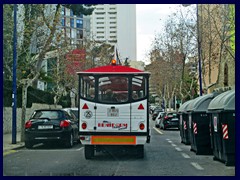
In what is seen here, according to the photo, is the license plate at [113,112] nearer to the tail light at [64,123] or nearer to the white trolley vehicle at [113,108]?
the white trolley vehicle at [113,108]

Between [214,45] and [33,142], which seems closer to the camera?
[33,142]

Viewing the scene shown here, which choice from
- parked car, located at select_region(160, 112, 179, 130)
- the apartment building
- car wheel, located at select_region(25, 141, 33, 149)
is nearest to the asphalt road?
car wheel, located at select_region(25, 141, 33, 149)

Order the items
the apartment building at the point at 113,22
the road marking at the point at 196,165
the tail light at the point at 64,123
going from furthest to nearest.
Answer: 1. the apartment building at the point at 113,22
2. the tail light at the point at 64,123
3. the road marking at the point at 196,165

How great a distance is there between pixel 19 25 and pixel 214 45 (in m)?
17.0

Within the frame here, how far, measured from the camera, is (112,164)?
1201cm

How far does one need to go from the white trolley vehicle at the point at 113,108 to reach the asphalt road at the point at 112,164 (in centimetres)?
65

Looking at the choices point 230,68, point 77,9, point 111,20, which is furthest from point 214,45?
point 111,20

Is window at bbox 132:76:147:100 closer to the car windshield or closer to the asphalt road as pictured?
the asphalt road

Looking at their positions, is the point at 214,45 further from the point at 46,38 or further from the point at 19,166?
the point at 19,166

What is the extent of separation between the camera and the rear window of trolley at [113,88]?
12.8m

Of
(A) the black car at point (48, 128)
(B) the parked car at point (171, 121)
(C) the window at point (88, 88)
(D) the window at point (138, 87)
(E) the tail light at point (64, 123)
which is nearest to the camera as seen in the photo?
(D) the window at point (138, 87)

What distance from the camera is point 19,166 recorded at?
11531mm

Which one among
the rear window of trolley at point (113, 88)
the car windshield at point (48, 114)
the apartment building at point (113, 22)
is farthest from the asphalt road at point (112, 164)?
the apartment building at point (113, 22)

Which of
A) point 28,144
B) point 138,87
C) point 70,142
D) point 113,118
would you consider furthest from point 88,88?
point 28,144
